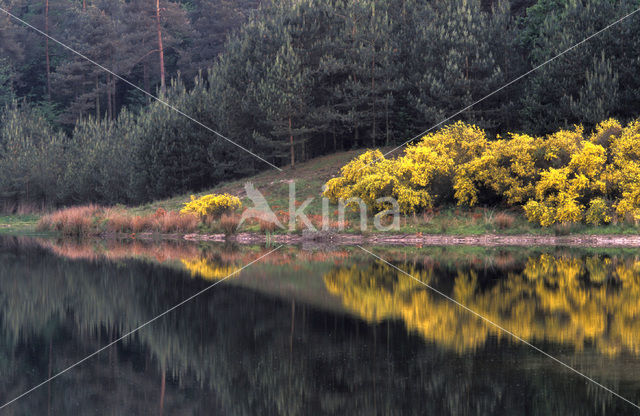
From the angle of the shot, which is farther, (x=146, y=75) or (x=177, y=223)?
(x=146, y=75)

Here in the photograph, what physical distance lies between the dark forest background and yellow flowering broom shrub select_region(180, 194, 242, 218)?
10.7m

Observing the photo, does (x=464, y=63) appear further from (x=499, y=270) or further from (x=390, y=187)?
(x=499, y=270)

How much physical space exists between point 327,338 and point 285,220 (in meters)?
24.3

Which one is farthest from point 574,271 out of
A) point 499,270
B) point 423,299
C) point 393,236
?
point 393,236

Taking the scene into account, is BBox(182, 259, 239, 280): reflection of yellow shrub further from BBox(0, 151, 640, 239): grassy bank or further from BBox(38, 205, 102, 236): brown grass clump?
BBox(38, 205, 102, 236): brown grass clump

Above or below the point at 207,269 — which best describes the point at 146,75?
above

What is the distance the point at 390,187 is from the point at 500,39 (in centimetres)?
1776

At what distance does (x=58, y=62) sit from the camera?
3420 inches

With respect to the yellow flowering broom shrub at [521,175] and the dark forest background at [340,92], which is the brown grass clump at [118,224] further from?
the dark forest background at [340,92]

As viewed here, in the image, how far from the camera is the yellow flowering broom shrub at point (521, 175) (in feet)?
104

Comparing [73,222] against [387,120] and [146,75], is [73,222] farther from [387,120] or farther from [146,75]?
[146,75]

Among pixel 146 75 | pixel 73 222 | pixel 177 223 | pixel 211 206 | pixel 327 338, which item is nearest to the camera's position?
pixel 327 338

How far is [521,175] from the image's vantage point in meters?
34.1

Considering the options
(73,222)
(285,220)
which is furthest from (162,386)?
(73,222)
